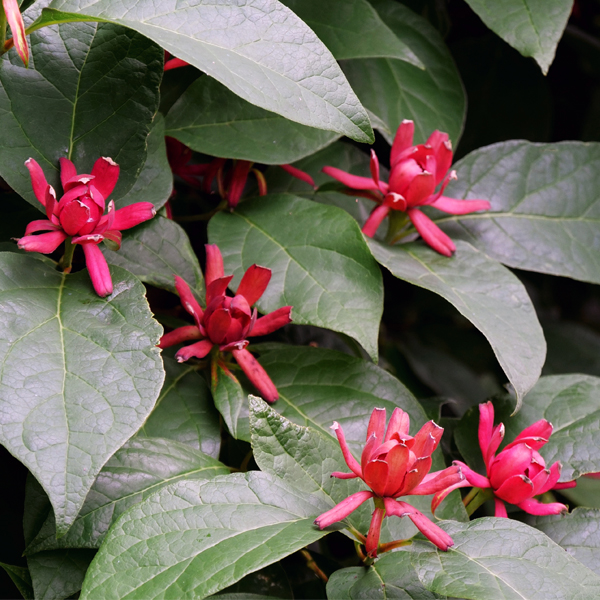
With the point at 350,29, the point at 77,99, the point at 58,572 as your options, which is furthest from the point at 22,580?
the point at 350,29

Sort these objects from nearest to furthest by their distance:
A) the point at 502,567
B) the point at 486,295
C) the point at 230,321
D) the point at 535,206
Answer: the point at 502,567 → the point at 230,321 → the point at 486,295 → the point at 535,206

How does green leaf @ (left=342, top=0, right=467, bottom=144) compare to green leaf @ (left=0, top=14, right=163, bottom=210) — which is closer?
green leaf @ (left=0, top=14, right=163, bottom=210)

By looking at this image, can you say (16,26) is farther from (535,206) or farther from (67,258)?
(535,206)

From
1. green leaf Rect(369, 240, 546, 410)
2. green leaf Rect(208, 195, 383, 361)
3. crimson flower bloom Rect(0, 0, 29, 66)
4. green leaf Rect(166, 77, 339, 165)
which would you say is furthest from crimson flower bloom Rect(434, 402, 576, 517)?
crimson flower bloom Rect(0, 0, 29, 66)

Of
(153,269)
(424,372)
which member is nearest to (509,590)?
(153,269)

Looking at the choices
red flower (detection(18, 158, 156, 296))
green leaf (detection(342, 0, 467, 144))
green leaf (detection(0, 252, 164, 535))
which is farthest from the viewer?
green leaf (detection(342, 0, 467, 144))

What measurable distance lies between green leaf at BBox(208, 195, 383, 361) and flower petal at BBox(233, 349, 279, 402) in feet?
0.16

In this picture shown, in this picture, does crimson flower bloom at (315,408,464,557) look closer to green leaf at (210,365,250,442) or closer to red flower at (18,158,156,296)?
green leaf at (210,365,250,442)

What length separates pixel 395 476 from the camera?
1.63 feet

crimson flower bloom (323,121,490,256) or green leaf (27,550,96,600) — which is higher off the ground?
crimson flower bloom (323,121,490,256)

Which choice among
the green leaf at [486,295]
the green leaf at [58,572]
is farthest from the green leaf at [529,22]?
the green leaf at [58,572]

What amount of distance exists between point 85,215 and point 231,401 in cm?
22

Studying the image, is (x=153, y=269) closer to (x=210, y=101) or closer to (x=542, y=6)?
(x=210, y=101)

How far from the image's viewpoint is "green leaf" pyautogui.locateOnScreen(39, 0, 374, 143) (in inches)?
20.6
